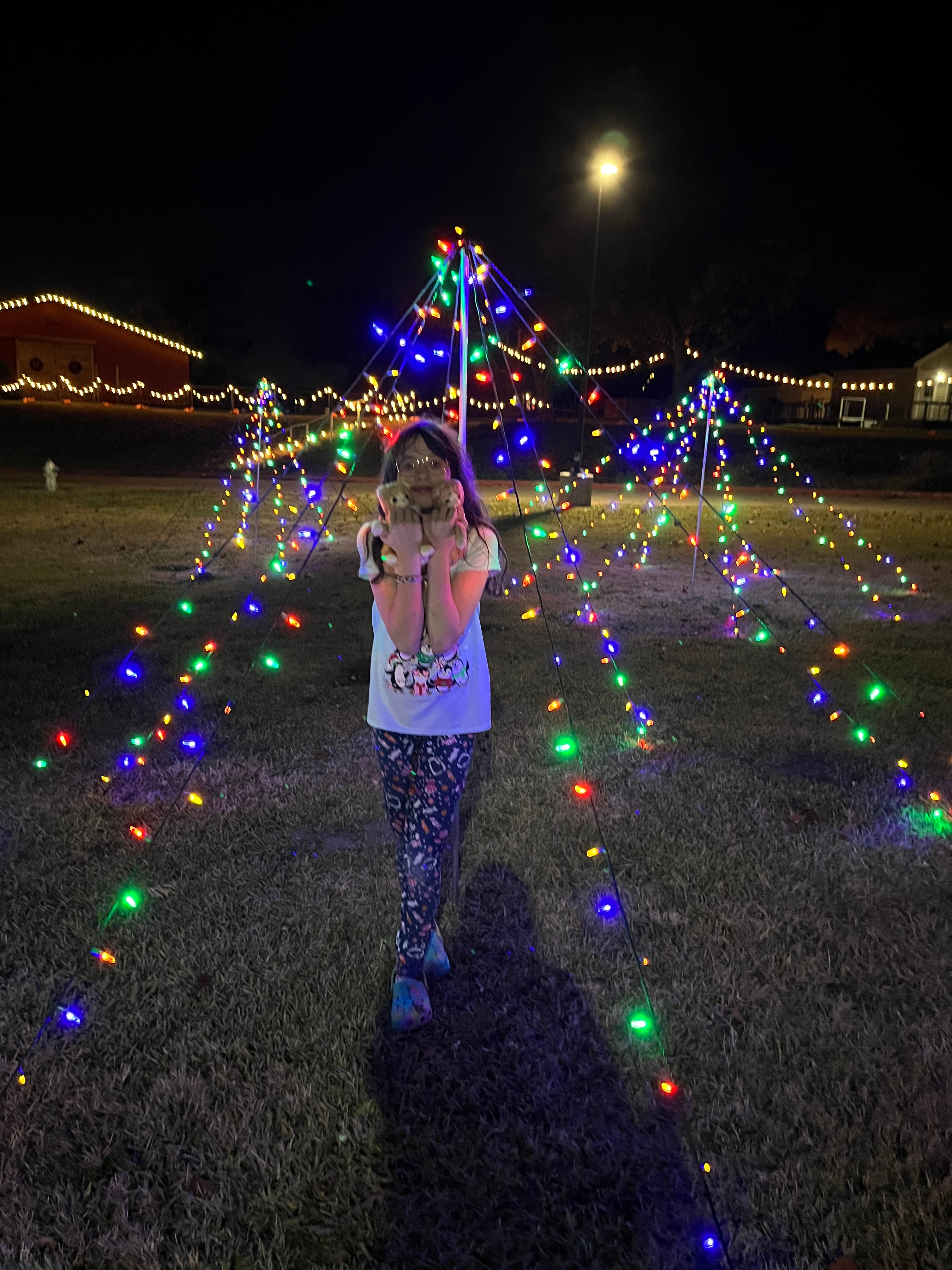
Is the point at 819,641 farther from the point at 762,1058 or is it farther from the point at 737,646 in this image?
the point at 762,1058

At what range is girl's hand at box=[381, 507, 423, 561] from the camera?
6.96 feet

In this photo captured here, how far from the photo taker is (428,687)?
7.72 feet

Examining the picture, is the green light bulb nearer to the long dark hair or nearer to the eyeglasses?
the long dark hair

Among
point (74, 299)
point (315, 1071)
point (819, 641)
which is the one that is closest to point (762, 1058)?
point (315, 1071)

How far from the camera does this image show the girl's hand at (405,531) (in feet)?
6.96

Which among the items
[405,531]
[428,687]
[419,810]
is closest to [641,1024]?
[419,810]

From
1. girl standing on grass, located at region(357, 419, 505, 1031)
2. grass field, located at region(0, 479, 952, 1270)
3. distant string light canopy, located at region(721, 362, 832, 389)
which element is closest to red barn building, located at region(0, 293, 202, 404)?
distant string light canopy, located at region(721, 362, 832, 389)

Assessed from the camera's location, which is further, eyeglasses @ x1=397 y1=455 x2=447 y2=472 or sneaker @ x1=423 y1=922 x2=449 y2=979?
sneaker @ x1=423 y1=922 x2=449 y2=979

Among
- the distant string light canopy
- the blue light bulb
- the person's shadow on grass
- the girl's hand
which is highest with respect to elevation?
the distant string light canopy

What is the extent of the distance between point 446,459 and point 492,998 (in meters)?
1.76

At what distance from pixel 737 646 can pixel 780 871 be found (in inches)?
134

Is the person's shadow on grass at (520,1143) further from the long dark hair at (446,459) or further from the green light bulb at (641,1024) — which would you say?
the long dark hair at (446,459)

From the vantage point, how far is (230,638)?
21.6ft

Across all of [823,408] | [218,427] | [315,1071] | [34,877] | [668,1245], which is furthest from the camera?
[823,408]
